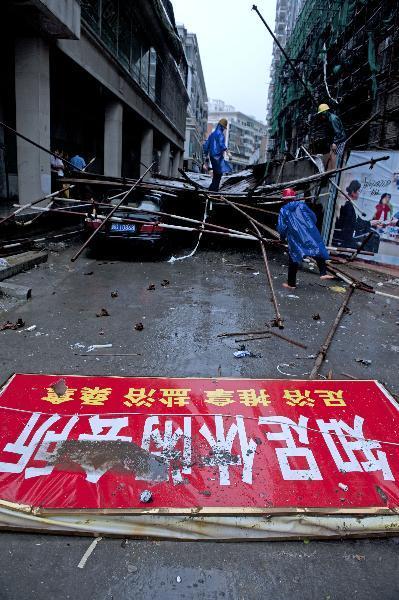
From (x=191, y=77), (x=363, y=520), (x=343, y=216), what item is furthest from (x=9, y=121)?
(x=191, y=77)

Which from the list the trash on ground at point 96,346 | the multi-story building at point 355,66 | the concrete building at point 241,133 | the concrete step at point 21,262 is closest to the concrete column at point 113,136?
the multi-story building at point 355,66

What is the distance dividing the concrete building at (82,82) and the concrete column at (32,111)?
0.07ft

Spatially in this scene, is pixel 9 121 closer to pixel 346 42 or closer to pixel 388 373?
pixel 346 42

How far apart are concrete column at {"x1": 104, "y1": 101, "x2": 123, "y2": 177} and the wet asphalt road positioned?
8.52 meters

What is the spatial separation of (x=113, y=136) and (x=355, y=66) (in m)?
10.2

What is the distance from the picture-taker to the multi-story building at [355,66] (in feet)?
43.2

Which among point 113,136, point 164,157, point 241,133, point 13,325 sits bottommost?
point 13,325

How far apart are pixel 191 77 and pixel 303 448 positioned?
53.5 meters

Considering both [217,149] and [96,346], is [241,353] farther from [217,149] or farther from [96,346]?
[217,149]

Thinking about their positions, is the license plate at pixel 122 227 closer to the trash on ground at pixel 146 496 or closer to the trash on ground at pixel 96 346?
the trash on ground at pixel 96 346

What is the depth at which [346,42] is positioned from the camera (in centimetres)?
1658

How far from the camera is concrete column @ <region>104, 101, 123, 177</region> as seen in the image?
1659 cm

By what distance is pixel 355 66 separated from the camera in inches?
630

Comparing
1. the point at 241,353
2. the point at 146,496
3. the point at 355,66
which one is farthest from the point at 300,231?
the point at 355,66
